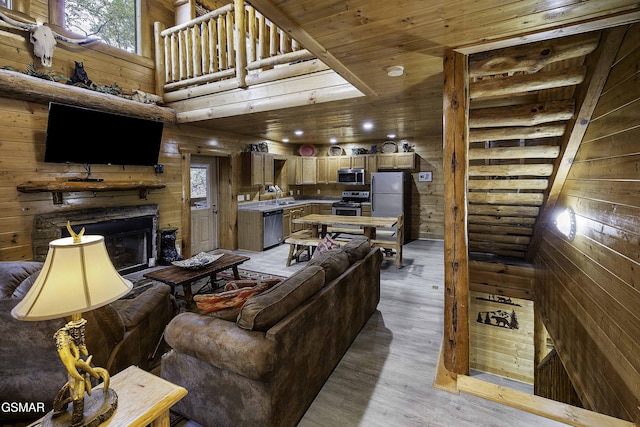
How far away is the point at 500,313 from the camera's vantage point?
4746 mm

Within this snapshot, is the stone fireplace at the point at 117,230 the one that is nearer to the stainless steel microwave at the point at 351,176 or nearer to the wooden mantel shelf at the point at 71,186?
the wooden mantel shelf at the point at 71,186

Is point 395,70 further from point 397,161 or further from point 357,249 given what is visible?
point 397,161

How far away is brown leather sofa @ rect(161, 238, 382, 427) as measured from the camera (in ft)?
5.13

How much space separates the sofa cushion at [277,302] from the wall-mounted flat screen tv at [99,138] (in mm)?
3560

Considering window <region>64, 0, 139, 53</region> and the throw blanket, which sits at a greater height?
window <region>64, 0, 139, 53</region>

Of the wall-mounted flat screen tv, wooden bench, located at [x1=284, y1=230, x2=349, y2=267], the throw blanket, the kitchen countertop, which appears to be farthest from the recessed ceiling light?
the kitchen countertop

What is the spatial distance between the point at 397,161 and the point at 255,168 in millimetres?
3253

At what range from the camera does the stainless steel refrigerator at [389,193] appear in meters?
6.58

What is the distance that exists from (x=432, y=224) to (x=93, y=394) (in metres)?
6.96

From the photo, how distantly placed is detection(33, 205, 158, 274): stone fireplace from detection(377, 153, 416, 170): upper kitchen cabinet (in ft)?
16.0

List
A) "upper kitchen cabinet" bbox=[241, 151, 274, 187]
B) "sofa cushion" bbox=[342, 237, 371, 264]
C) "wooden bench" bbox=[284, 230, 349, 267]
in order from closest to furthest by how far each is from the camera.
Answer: "sofa cushion" bbox=[342, 237, 371, 264]
"wooden bench" bbox=[284, 230, 349, 267]
"upper kitchen cabinet" bbox=[241, 151, 274, 187]

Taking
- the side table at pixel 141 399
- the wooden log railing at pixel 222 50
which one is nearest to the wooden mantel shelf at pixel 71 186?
the wooden log railing at pixel 222 50

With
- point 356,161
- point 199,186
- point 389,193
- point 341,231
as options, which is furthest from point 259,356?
point 356,161

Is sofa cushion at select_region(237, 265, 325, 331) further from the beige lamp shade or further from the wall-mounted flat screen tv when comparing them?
the wall-mounted flat screen tv
